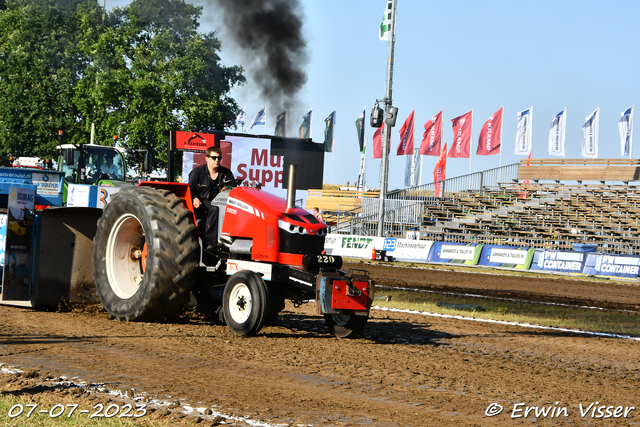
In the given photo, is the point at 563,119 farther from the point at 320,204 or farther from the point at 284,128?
the point at 284,128

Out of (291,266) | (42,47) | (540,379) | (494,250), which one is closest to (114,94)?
(42,47)

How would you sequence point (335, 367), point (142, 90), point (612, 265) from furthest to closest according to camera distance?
point (142, 90)
point (612, 265)
point (335, 367)

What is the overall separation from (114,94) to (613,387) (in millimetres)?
29120

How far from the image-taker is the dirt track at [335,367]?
470 cm

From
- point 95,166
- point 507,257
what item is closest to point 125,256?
point 95,166

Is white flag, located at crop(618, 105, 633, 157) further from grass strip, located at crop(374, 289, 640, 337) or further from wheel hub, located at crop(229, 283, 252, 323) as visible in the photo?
wheel hub, located at crop(229, 283, 252, 323)

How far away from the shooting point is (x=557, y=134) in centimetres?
3831

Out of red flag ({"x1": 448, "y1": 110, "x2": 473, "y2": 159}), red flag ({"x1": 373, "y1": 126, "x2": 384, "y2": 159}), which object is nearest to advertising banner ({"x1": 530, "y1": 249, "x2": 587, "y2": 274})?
red flag ({"x1": 448, "y1": 110, "x2": 473, "y2": 159})

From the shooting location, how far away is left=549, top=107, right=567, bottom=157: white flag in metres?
38.2

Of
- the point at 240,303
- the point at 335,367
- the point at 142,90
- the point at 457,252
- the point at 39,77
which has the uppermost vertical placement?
the point at 39,77

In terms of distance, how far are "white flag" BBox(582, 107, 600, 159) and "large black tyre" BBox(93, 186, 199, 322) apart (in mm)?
32684

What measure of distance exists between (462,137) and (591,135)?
670 centimetres

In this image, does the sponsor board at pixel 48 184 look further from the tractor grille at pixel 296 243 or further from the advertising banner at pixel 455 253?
the advertising banner at pixel 455 253

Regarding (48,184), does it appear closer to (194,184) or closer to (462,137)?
(194,184)
